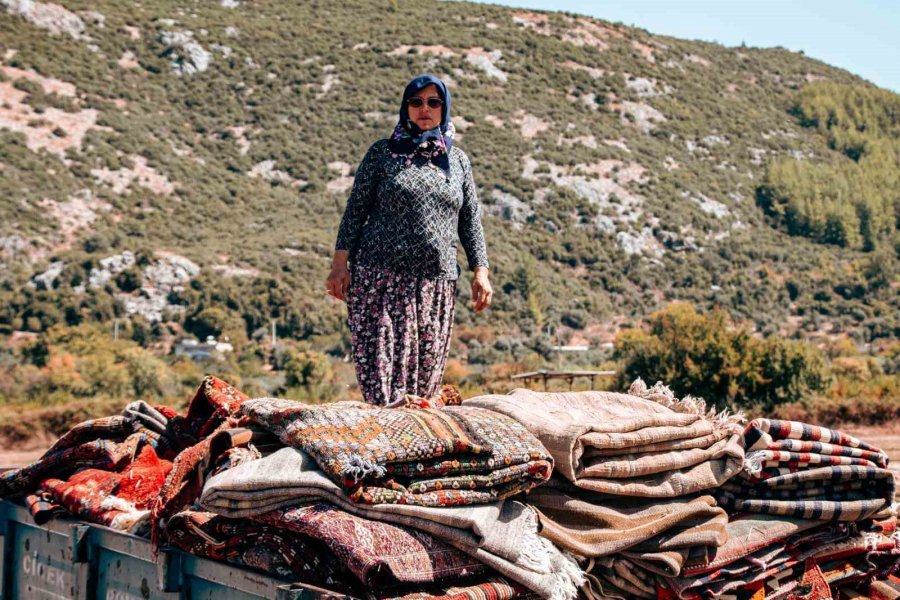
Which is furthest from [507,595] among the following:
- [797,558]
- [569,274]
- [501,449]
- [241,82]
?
[241,82]

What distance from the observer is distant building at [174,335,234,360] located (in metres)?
32.2

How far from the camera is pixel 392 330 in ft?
17.1

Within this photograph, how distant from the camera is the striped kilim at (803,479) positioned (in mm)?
3645

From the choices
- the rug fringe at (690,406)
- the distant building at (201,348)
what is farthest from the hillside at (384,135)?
the rug fringe at (690,406)

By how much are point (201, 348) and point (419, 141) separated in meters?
30.2

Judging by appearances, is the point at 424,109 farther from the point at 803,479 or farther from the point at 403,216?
the point at 803,479

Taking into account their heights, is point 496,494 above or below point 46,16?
below

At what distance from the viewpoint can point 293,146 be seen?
179 feet

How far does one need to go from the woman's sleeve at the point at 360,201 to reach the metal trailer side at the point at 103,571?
2.07m

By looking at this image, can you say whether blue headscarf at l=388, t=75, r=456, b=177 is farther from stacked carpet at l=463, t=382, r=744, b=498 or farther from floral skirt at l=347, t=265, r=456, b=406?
stacked carpet at l=463, t=382, r=744, b=498

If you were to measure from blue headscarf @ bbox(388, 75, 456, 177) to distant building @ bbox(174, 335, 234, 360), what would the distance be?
2659cm

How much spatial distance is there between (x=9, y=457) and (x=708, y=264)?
40.4 m

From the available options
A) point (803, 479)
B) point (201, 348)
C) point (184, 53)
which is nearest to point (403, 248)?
point (803, 479)

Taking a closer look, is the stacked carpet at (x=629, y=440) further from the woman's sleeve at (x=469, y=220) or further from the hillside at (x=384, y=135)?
the hillside at (x=384, y=135)
